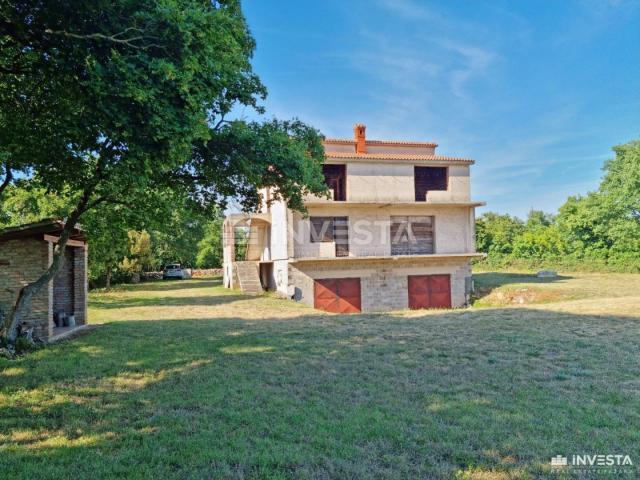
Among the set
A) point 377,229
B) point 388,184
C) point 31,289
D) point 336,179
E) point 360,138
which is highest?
point 360,138

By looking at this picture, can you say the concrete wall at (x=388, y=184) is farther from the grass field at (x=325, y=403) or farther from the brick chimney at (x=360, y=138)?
the grass field at (x=325, y=403)

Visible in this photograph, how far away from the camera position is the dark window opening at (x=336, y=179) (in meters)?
21.5

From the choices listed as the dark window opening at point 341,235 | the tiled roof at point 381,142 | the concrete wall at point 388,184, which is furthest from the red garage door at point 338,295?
the tiled roof at point 381,142

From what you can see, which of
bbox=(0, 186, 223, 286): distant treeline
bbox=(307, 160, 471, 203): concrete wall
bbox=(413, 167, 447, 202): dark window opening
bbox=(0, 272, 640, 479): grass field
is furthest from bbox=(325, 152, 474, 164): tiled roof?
bbox=(0, 272, 640, 479): grass field

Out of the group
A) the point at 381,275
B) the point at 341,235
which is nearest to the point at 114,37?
the point at 341,235

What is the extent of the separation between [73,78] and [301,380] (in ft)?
16.7

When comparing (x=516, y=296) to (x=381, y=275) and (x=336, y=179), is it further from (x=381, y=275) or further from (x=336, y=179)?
(x=336, y=179)

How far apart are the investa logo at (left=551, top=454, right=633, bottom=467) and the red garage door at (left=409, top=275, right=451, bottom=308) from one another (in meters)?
18.7

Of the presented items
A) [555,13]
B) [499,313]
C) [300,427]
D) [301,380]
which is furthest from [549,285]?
[300,427]

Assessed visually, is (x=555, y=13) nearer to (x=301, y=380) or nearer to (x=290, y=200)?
(x=290, y=200)

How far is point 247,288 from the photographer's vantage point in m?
23.6

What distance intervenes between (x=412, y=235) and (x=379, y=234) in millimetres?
2000

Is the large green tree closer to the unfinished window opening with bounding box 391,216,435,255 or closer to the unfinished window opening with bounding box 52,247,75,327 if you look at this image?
the unfinished window opening with bounding box 52,247,75,327

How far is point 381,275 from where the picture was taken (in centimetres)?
2170
